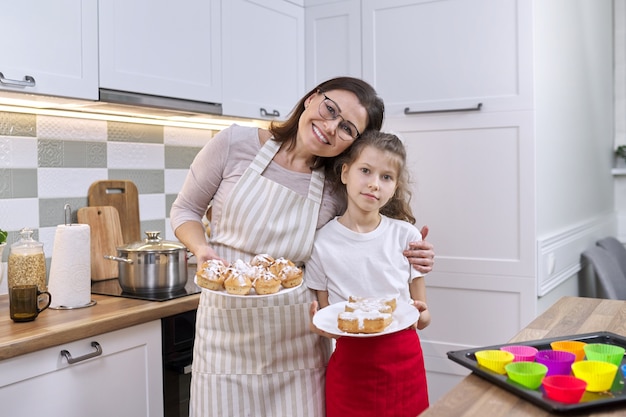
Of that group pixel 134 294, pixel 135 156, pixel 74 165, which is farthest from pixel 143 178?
pixel 134 294

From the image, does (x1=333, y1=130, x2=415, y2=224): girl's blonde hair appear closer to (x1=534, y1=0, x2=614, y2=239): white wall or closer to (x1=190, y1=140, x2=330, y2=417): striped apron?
(x1=190, y1=140, x2=330, y2=417): striped apron

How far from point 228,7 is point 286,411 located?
155cm

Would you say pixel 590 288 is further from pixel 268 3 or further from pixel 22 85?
pixel 22 85

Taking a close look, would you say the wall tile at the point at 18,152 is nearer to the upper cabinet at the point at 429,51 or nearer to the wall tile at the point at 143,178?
the wall tile at the point at 143,178

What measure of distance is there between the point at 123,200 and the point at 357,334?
1456 millimetres

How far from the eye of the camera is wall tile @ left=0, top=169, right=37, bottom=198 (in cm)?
207

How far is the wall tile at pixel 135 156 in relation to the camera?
7.98 ft

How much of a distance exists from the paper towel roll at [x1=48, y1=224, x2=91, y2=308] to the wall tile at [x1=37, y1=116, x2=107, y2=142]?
1.48 ft

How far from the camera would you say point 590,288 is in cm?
356

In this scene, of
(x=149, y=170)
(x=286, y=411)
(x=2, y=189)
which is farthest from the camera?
(x=149, y=170)

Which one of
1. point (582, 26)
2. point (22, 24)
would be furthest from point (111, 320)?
point (582, 26)

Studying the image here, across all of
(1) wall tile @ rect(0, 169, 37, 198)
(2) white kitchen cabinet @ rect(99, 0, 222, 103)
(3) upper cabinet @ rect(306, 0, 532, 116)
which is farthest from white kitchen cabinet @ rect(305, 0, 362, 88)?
(1) wall tile @ rect(0, 169, 37, 198)

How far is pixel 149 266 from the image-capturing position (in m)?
2.04

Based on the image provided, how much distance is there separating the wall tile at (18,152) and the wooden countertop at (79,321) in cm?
43
